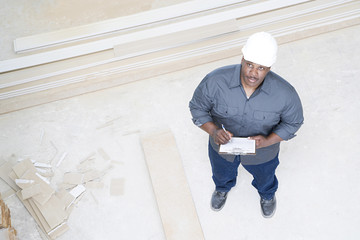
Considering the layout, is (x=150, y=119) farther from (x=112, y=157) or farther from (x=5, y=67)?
(x=5, y=67)

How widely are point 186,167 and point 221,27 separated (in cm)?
170

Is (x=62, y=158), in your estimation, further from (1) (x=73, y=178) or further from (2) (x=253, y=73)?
(2) (x=253, y=73)

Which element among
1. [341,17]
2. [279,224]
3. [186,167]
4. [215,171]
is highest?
[341,17]

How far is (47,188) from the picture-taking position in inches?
152

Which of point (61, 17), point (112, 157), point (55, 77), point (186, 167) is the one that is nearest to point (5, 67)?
point (55, 77)

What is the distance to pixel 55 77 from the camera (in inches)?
181

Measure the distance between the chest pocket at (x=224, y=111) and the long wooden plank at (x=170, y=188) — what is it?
1.17 m

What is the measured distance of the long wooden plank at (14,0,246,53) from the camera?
477 centimetres

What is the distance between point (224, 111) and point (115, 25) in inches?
96.5

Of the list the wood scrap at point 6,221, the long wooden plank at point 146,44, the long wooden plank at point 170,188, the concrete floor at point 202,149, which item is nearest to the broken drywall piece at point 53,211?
the concrete floor at point 202,149

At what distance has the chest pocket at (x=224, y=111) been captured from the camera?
2820 millimetres

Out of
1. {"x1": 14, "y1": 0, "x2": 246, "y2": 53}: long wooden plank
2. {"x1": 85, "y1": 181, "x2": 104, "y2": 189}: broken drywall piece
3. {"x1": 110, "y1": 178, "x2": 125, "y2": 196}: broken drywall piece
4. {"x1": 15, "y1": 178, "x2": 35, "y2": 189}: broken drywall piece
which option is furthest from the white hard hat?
{"x1": 14, "y1": 0, "x2": 246, "y2": 53}: long wooden plank

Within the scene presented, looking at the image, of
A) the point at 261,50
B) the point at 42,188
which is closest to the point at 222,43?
the point at 261,50

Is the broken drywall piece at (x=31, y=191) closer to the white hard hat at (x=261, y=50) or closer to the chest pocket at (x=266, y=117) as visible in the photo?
the chest pocket at (x=266, y=117)
